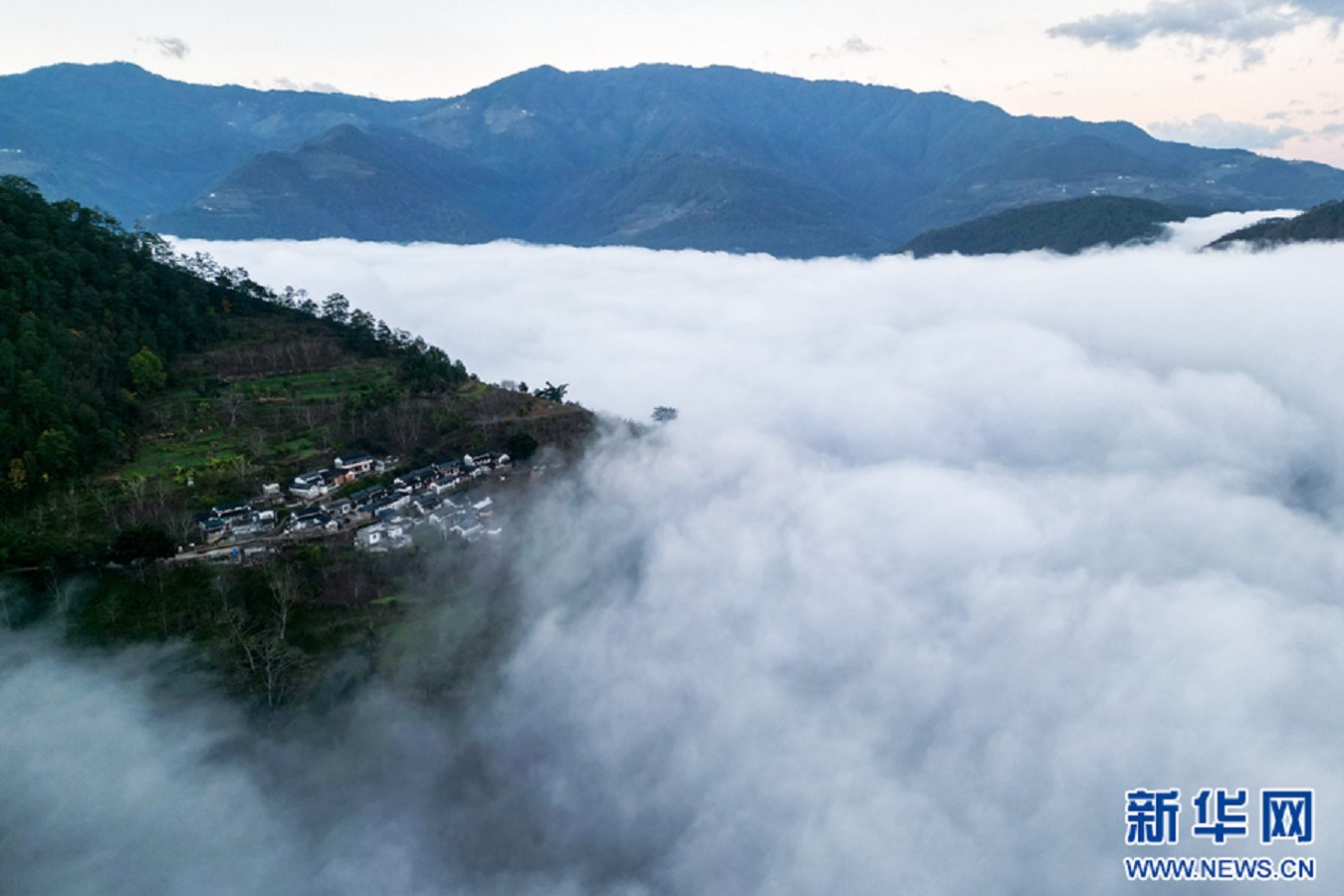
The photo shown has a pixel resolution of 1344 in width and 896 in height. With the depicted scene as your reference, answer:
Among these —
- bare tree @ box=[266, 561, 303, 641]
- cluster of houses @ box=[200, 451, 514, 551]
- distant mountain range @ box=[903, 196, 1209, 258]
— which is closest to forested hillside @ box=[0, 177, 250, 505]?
cluster of houses @ box=[200, 451, 514, 551]

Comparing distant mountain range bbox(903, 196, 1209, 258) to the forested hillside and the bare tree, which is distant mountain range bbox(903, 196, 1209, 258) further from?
the bare tree

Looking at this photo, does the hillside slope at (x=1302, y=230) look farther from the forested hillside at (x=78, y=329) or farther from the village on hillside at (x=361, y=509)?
the forested hillside at (x=78, y=329)

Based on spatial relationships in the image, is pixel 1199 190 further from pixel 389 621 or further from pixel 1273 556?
pixel 389 621

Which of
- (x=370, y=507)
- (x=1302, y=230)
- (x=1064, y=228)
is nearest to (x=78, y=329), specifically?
(x=370, y=507)

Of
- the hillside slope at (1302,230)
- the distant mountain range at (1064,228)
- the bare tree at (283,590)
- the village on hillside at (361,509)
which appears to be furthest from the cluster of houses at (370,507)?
the distant mountain range at (1064,228)

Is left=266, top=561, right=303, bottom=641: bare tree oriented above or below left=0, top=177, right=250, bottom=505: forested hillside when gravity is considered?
below

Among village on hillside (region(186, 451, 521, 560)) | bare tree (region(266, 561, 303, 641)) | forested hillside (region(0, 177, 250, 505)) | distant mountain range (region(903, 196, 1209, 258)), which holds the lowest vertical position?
bare tree (region(266, 561, 303, 641))

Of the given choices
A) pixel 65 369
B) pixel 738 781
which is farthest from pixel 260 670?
pixel 65 369
